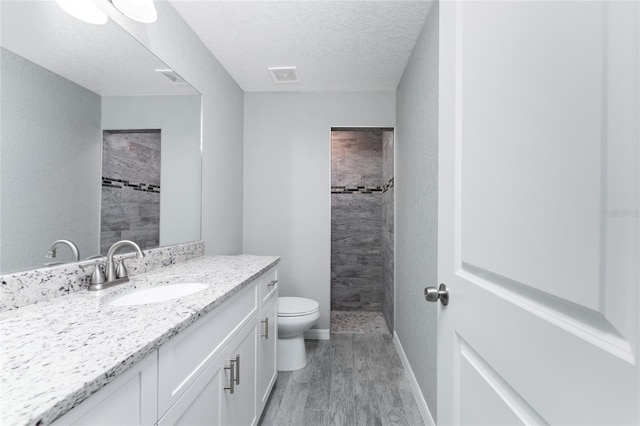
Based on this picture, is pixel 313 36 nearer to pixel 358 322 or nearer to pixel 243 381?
pixel 243 381

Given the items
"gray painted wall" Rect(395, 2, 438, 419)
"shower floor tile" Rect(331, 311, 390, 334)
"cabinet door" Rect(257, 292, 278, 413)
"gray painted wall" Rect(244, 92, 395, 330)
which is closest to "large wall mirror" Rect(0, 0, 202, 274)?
"cabinet door" Rect(257, 292, 278, 413)

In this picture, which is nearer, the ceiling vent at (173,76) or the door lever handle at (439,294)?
the door lever handle at (439,294)

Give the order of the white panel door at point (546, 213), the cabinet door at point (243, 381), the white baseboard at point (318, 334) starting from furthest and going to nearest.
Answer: the white baseboard at point (318, 334), the cabinet door at point (243, 381), the white panel door at point (546, 213)

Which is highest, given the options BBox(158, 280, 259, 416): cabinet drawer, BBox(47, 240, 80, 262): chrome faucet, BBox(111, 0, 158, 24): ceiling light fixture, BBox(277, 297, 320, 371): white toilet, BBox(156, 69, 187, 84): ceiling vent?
BBox(111, 0, 158, 24): ceiling light fixture

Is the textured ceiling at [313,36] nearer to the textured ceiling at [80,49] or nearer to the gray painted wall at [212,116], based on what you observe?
the gray painted wall at [212,116]

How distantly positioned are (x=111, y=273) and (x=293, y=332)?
1.33 metres

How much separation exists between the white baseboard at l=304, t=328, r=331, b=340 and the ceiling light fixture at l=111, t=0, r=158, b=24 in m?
2.57

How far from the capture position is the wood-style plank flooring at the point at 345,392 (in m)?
1.67

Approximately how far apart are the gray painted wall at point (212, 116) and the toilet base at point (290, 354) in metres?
0.88

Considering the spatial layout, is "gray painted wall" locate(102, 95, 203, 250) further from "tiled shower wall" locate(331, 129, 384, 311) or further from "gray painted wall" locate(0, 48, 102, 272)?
"tiled shower wall" locate(331, 129, 384, 311)

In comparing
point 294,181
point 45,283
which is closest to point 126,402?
point 45,283

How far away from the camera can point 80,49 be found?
1.19m

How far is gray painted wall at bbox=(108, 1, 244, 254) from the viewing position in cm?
159

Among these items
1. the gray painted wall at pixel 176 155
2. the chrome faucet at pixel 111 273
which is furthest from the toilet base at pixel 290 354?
the chrome faucet at pixel 111 273
